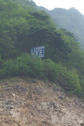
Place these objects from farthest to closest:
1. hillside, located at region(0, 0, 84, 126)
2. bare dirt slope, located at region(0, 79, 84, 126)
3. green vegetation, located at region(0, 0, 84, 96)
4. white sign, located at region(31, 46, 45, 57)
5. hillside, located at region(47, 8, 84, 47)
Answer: hillside, located at region(47, 8, 84, 47), white sign, located at region(31, 46, 45, 57), green vegetation, located at region(0, 0, 84, 96), hillside, located at region(0, 0, 84, 126), bare dirt slope, located at region(0, 79, 84, 126)

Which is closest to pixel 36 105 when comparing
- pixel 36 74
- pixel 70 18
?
pixel 36 74

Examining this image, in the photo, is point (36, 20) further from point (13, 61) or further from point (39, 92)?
point (39, 92)

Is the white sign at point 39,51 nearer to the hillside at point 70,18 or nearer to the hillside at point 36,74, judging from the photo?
the hillside at point 36,74

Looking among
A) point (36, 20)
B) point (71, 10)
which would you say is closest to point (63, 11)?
point (71, 10)

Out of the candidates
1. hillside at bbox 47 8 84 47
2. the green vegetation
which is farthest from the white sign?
hillside at bbox 47 8 84 47

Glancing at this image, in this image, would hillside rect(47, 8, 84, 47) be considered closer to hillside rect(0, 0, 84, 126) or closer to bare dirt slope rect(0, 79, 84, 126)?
hillside rect(0, 0, 84, 126)

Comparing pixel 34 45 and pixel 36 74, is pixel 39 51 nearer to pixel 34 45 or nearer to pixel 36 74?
pixel 34 45
